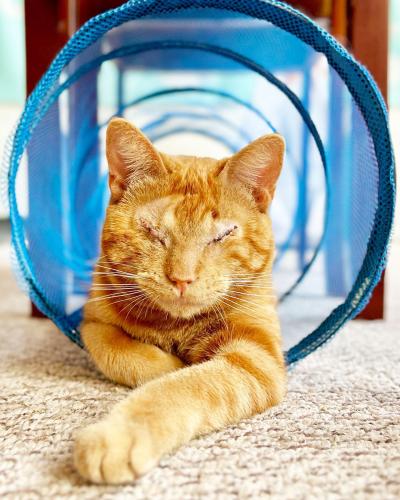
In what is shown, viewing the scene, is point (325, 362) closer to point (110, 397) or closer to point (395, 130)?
point (110, 397)

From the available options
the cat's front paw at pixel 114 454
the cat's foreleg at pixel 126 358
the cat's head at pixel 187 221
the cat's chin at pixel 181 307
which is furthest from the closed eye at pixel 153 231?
the cat's front paw at pixel 114 454

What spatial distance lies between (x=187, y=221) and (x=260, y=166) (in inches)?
7.8

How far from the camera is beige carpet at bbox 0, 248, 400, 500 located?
68 cm

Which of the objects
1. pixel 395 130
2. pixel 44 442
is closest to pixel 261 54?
pixel 395 130

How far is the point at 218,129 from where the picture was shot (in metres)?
3.03

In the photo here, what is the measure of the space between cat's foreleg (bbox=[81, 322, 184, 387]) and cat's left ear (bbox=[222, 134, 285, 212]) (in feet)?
1.23

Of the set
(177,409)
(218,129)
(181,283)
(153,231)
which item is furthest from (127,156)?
(218,129)

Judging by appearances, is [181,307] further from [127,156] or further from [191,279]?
[127,156]

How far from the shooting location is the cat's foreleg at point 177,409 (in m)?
0.67

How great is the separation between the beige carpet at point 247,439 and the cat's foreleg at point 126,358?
0.04 metres

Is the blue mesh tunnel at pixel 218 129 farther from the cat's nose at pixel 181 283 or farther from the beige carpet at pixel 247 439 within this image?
the cat's nose at pixel 181 283

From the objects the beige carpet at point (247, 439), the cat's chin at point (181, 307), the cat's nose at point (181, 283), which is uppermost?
the cat's nose at point (181, 283)

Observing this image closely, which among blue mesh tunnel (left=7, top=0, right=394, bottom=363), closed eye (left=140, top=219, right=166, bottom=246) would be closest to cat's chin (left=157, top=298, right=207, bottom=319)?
closed eye (left=140, top=219, right=166, bottom=246)

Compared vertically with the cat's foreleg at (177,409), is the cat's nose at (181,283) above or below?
above
